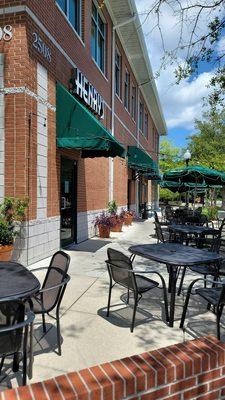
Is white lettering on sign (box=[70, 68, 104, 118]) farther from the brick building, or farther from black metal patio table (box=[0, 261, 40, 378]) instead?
black metal patio table (box=[0, 261, 40, 378])

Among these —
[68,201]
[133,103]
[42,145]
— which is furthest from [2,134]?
[133,103]

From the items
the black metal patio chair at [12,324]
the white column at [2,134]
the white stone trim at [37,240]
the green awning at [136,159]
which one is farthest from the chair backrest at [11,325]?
the green awning at [136,159]

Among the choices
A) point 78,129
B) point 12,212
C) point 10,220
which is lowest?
point 10,220

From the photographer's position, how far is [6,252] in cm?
630

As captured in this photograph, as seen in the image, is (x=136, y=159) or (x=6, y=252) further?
(x=136, y=159)

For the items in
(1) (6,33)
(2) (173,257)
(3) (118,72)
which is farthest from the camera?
(3) (118,72)

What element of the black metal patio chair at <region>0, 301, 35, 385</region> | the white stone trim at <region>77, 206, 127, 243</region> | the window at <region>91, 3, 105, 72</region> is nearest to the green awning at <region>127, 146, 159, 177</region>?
the window at <region>91, 3, 105, 72</region>

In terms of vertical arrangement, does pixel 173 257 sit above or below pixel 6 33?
below

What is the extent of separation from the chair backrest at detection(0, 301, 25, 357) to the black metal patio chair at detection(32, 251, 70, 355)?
640 mm

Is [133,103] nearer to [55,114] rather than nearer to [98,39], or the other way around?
[98,39]

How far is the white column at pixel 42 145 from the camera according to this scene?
24.4 ft

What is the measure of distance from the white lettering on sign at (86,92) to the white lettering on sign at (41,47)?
1.47 metres

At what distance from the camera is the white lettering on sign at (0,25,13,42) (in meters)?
6.82

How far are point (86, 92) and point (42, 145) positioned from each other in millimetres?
3479
